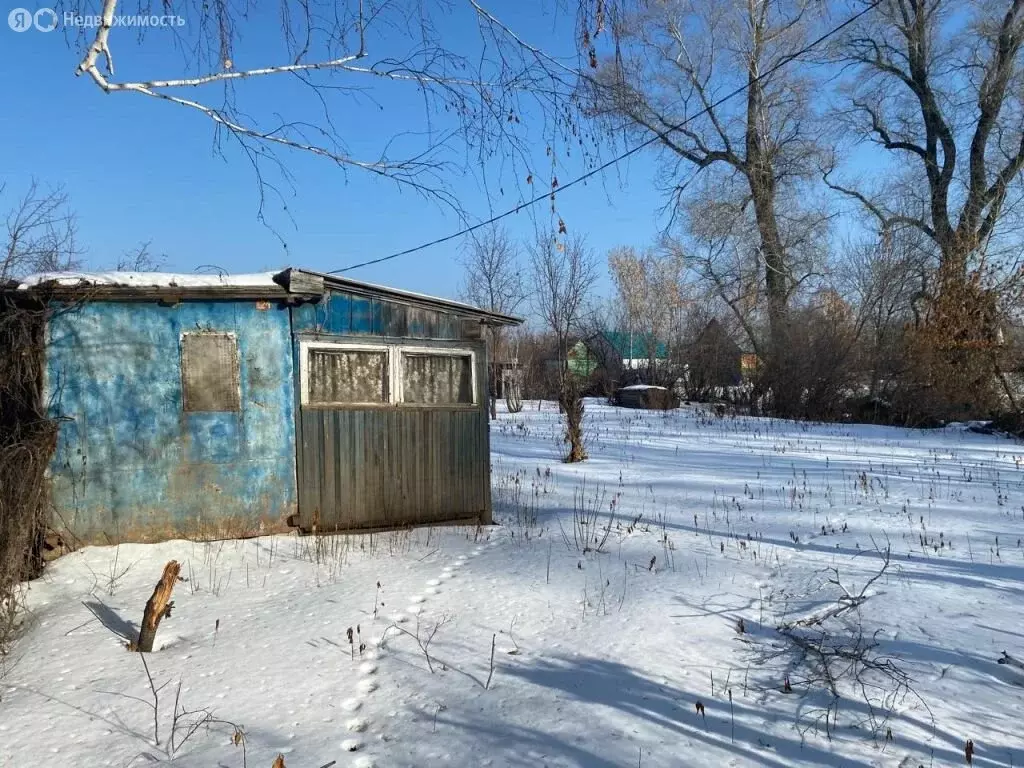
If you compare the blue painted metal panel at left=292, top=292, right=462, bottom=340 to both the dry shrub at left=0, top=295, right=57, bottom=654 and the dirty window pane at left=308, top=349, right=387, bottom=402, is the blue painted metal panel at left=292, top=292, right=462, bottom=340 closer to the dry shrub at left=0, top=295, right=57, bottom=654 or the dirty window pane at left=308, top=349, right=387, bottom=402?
the dirty window pane at left=308, top=349, right=387, bottom=402

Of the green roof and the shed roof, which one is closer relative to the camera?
the shed roof

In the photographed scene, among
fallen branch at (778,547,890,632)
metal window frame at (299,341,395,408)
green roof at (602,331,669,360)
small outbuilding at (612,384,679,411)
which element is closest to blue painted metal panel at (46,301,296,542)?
metal window frame at (299,341,395,408)

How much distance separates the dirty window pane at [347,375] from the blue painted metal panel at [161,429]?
0.26 metres

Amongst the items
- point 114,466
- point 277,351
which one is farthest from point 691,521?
point 114,466

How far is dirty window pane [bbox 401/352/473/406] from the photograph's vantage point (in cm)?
730

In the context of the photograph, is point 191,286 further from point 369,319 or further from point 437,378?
point 437,378

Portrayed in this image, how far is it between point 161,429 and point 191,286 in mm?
1347

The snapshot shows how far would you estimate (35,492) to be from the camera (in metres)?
4.94

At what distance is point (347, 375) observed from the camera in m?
Answer: 6.98

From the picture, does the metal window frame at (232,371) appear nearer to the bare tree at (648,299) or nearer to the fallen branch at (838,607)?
the fallen branch at (838,607)

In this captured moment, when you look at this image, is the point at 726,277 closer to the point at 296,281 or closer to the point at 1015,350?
the point at 1015,350

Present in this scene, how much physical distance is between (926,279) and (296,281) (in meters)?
22.3

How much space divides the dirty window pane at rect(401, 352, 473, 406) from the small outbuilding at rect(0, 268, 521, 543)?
0.02m

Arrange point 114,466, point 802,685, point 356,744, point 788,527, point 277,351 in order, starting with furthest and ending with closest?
1. point 788,527
2. point 277,351
3. point 114,466
4. point 802,685
5. point 356,744
